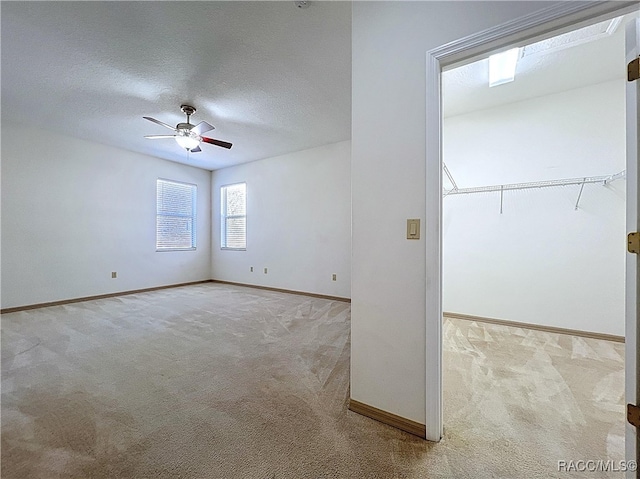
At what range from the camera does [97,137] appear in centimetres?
451

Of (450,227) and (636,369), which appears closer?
(636,369)

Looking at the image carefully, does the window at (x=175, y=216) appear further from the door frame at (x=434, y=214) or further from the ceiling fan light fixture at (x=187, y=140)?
the door frame at (x=434, y=214)

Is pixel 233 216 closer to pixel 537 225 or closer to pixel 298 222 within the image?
pixel 298 222

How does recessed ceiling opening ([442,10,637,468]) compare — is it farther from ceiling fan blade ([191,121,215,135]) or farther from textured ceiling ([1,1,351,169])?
ceiling fan blade ([191,121,215,135])

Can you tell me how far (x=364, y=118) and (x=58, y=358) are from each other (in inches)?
126

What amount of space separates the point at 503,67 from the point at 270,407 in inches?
140

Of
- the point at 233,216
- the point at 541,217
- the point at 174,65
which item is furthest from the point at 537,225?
the point at 233,216

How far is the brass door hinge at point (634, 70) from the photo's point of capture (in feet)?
3.82

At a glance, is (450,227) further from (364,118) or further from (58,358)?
(58,358)

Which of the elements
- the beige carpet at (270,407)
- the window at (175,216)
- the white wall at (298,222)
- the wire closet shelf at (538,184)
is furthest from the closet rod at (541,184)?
the window at (175,216)

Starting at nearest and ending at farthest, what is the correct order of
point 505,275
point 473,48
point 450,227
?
point 473,48 → point 505,275 → point 450,227

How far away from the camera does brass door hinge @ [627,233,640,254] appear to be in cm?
115

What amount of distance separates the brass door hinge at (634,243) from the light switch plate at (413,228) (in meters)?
0.85

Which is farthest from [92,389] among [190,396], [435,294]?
[435,294]
